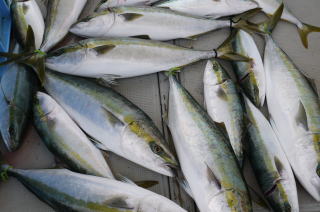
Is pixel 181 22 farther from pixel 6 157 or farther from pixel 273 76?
pixel 6 157

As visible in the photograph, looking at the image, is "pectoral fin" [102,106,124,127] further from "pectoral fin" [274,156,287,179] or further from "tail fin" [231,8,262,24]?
"tail fin" [231,8,262,24]

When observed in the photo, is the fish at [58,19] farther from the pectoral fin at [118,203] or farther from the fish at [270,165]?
the fish at [270,165]

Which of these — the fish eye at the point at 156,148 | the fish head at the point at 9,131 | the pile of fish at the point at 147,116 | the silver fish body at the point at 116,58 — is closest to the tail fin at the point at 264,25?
the pile of fish at the point at 147,116

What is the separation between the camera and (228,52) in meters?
2.07

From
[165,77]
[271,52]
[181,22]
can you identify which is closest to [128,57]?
[165,77]

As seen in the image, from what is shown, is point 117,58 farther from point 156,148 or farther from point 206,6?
point 206,6

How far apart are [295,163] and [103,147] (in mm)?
1117

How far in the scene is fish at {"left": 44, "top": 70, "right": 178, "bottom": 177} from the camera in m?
1.63

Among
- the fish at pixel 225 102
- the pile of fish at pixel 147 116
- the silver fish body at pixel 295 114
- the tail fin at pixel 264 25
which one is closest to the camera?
the pile of fish at pixel 147 116

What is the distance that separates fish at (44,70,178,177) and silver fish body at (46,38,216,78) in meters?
0.08

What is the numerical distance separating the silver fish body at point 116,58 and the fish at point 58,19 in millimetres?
195

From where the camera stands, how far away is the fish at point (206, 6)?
225 cm

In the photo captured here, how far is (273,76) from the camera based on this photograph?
79.5 inches

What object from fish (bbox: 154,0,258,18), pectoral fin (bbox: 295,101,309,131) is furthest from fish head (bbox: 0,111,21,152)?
pectoral fin (bbox: 295,101,309,131)
